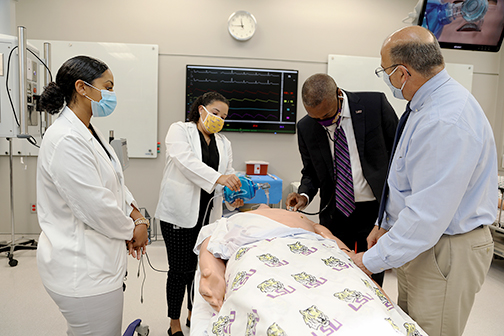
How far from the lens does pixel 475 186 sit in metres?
1.11

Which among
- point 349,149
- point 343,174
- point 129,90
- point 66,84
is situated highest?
point 129,90

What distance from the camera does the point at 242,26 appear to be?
3750 millimetres

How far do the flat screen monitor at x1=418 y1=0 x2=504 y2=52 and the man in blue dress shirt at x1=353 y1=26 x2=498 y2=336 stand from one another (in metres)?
1.72

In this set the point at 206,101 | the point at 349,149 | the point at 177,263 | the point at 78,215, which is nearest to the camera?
the point at 78,215

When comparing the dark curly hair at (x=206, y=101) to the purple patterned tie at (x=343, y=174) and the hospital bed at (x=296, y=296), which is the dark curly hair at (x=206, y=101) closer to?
the purple patterned tie at (x=343, y=174)

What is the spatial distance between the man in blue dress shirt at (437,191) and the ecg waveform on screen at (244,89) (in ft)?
8.74

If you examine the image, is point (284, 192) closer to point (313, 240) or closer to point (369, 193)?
point (369, 193)

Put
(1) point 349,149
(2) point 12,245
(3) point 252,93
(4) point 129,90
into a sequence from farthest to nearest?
(3) point 252,93 < (4) point 129,90 < (2) point 12,245 < (1) point 349,149

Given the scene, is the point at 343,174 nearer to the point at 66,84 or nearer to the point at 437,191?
the point at 437,191

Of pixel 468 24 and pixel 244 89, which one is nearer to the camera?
pixel 468 24

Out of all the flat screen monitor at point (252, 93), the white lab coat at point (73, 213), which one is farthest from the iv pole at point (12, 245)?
the white lab coat at point (73, 213)

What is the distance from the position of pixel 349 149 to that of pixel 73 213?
1.28 m

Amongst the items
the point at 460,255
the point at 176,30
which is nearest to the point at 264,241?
the point at 460,255

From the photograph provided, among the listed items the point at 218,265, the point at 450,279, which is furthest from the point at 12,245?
the point at 450,279
